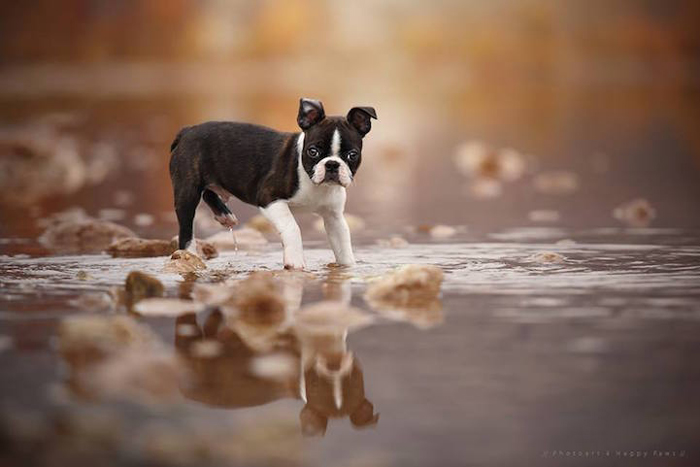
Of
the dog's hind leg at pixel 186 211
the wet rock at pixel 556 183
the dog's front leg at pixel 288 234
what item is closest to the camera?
the dog's front leg at pixel 288 234

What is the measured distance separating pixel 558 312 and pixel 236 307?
121 centimetres

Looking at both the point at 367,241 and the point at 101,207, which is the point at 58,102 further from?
the point at 367,241

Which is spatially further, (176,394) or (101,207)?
(101,207)

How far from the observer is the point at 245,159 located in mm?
6016

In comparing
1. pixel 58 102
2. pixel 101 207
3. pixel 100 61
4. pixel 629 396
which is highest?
pixel 100 61

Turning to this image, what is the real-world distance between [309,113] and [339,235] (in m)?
0.69

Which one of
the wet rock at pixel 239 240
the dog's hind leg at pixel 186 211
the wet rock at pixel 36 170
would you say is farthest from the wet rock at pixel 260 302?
the wet rock at pixel 36 170

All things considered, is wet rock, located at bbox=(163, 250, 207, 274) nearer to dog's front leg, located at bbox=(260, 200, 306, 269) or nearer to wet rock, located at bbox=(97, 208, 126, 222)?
dog's front leg, located at bbox=(260, 200, 306, 269)

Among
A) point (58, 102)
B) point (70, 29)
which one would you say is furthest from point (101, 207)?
point (70, 29)

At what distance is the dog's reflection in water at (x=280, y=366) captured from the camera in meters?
3.18

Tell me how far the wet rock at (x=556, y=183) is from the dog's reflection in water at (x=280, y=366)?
5951 millimetres

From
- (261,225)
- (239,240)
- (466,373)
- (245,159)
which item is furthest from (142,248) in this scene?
(466,373)

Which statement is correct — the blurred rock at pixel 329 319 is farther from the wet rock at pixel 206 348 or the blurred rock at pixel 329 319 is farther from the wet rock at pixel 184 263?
the wet rock at pixel 184 263

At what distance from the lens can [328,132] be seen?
5438 mm
